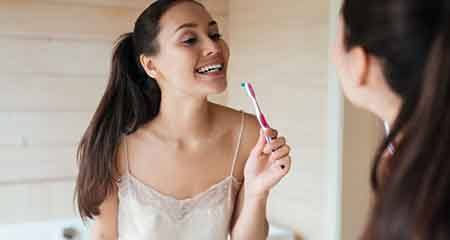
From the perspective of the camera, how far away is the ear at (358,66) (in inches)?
23.8

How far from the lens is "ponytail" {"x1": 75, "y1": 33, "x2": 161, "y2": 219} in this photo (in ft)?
3.97

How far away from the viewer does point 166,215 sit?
3.90 ft

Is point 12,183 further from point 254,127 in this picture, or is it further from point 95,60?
point 254,127

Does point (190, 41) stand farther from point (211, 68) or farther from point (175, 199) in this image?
point (175, 199)

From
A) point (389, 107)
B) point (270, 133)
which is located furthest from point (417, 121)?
point (270, 133)

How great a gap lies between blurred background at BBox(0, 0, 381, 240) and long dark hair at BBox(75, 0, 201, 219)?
62 cm

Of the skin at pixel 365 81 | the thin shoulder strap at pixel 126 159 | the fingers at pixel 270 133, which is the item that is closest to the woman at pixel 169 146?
the thin shoulder strap at pixel 126 159

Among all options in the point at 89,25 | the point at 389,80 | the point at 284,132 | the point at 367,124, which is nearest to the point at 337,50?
the point at 389,80

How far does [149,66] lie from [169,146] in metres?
0.18

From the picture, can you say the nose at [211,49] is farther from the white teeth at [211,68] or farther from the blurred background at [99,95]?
the blurred background at [99,95]

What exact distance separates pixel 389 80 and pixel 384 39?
49mm

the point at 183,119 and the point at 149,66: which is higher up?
the point at 149,66

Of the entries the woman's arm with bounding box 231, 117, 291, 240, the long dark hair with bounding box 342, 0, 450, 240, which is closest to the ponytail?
the woman's arm with bounding box 231, 117, 291, 240

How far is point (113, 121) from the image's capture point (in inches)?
48.6
